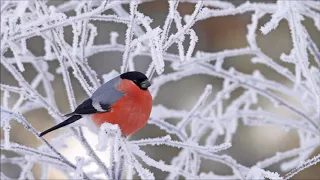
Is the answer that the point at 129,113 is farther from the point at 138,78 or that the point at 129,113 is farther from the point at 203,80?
the point at 203,80

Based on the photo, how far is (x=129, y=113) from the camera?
2094 mm

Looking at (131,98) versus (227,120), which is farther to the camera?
(227,120)

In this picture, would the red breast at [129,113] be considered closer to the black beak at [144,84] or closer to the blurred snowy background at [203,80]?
the black beak at [144,84]

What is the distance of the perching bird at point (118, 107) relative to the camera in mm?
2062

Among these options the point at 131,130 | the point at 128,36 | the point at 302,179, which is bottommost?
the point at 131,130

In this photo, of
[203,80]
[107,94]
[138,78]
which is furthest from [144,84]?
[203,80]

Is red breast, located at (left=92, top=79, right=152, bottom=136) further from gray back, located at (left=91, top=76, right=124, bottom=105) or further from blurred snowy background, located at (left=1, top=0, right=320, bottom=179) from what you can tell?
blurred snowy background, located at (left=1, top=0, right=320, bottom=179)

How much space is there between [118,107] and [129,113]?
0.05 m

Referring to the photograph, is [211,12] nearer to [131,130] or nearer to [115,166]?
[131,130]

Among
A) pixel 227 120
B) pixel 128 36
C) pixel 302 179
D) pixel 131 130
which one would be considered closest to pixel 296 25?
pixel 128 36

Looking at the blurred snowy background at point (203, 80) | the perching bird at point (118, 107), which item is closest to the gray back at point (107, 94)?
the perching bird at point (118, 107)

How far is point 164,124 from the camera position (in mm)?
2379

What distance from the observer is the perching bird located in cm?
206

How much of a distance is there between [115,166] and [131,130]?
0.28 meters
